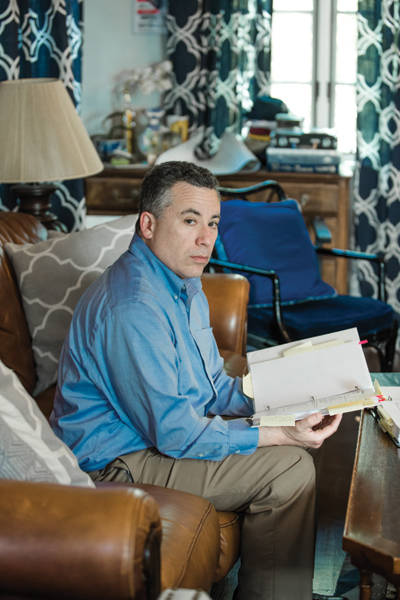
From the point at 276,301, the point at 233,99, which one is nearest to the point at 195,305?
the point at 276,301

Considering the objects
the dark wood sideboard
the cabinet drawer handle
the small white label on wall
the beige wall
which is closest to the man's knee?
the dark wood sideboard

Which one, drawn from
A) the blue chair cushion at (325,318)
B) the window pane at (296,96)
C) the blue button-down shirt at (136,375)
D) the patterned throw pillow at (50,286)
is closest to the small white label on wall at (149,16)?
the window pane at (296,96)

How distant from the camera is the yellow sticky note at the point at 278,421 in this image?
4.57 feet

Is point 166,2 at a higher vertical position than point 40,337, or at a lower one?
higher

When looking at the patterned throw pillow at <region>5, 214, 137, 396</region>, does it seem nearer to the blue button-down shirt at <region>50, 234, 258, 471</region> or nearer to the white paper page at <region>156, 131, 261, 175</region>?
the blue button-down shirt at <region>50, 234, 258, 471</region>

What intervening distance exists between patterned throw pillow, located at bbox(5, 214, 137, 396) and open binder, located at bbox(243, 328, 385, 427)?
645 millimetres

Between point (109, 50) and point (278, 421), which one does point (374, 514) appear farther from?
point (109, 50)

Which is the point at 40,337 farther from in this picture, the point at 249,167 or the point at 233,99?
the point at 233,99

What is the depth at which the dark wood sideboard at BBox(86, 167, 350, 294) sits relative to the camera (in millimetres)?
3285

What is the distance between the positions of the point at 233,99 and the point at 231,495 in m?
2.57

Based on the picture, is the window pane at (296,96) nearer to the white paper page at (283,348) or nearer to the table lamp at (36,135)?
the table lamp at (36,135)

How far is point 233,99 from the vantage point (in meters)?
3.53

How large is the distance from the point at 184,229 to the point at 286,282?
135 cm

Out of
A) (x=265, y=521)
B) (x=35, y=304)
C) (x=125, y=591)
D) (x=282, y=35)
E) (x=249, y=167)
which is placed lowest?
(x=265, y=521)
